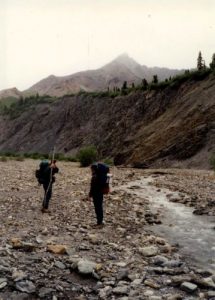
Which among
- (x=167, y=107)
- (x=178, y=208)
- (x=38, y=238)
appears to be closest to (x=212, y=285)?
(x=38, y=238)

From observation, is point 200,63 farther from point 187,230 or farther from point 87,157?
point 187,230

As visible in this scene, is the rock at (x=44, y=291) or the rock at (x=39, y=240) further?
the rock at (x=39, y=240)

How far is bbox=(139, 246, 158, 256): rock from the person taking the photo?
10477mm

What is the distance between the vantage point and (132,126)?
6669cm

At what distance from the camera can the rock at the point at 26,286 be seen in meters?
8.00

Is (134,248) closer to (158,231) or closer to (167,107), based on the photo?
(158,231)

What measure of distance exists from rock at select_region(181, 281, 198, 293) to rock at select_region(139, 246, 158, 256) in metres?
2.09

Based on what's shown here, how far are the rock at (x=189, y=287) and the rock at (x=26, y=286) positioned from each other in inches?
98.6

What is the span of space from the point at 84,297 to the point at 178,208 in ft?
34.9

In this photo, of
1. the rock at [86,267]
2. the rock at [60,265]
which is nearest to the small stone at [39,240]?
the rock at [60,265]

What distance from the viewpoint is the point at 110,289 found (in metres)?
8.24

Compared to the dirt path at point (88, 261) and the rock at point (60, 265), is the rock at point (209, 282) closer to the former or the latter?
the dirt path at point (88, 261)

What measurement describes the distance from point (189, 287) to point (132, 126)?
193 ft

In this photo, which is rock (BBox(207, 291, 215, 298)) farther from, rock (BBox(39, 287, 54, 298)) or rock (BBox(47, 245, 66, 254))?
rock (BBox(47, 245, 66, 254))
